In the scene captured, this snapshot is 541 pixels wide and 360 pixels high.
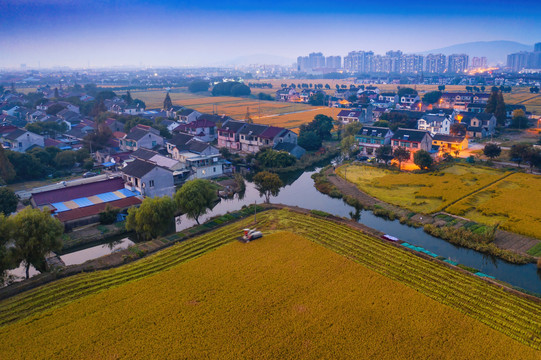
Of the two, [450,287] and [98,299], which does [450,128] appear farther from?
[98,299]

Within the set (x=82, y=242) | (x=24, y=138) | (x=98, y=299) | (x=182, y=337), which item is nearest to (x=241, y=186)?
(x=82, y=242)

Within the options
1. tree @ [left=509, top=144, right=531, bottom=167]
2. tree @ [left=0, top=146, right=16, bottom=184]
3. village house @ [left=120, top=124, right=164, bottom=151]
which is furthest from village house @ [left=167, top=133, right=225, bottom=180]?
tree @ [left=509, top=144, right=531, bottom=167]

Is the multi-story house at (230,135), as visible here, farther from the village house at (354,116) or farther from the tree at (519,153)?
the tree at (519,153)

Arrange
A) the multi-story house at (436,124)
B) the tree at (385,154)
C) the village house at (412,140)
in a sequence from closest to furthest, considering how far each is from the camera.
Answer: the tree at (385,154) < the village house at (412,140) < the multi-story house at (436,124)

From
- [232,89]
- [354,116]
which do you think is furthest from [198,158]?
[232,89]

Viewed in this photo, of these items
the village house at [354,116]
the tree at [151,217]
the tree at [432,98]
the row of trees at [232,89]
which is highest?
the row of trees at [232,89]

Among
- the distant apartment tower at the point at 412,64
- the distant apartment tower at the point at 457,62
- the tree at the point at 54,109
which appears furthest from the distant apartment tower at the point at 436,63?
the tree at the point at 54,109

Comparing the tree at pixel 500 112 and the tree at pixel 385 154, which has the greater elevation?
the tree at pixel 500 112
